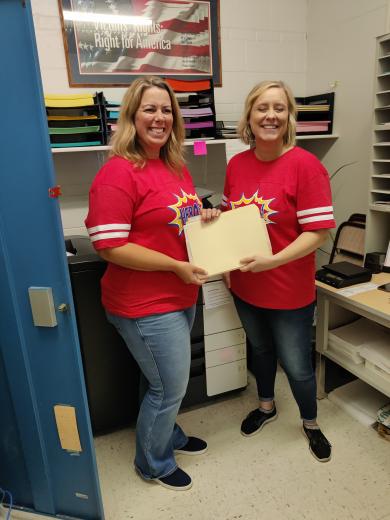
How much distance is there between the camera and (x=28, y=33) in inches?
38.5

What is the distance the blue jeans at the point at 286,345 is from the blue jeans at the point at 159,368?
357 millimetres

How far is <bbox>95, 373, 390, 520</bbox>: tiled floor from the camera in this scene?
1.53m

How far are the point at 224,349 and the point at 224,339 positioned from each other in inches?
2.3

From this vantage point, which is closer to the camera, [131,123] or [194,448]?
[131,123]

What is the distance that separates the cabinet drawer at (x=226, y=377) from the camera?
6.95 feet

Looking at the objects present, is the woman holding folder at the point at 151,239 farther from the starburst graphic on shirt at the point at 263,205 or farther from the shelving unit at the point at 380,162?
the shelving unit at the point at 380,162

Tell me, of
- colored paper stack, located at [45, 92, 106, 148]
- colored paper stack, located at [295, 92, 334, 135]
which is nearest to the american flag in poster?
colored paper stack, located at [45, 92, 106, 148]

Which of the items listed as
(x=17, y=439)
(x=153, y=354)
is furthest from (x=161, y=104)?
(x=17, y=439)

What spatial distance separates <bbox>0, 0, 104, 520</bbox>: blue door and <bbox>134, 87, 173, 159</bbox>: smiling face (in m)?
0.36

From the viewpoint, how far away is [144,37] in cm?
221

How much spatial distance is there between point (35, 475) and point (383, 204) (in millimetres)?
1898

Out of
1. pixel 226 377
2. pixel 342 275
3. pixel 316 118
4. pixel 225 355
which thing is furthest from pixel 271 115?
pixel 226 377

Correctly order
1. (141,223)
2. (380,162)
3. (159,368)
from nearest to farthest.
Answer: (141,223) < (159,368) < (380,162)

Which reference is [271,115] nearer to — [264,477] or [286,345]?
[286,345]
